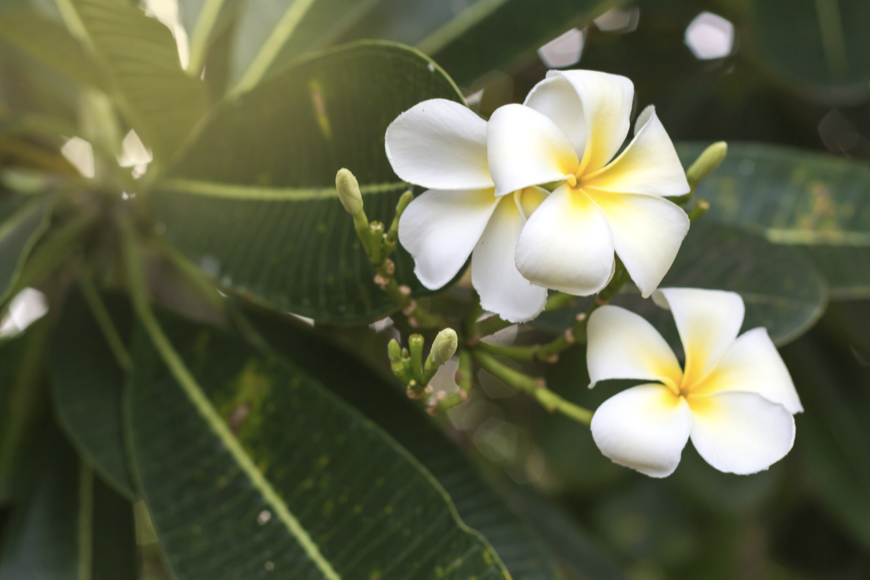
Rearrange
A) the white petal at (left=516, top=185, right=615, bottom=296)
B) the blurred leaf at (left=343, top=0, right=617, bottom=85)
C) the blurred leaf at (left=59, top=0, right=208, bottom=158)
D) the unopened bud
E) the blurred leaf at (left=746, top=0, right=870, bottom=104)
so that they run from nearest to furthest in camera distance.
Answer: the white petal at (left=516, top=185, right=615, bottom=296)
the unopened bud
the blurred leaf at (left=59, top=0, right=208, bottom=158)
the blurred leaf at (left=343, top=0, right=617, bottom=85)
the blurred leaf at (left=746, top=0, right=870, bottom=104)

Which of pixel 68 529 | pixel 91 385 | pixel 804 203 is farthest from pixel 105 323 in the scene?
pixel 804 203

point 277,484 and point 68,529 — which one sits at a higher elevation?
point 68,529

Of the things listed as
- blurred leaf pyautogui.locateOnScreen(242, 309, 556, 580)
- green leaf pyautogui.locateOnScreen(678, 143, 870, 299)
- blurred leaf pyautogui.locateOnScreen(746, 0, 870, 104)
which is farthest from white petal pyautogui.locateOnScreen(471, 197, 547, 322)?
blurred leaf pyautogui.locateOnScreen(746, 0, 870, 104)

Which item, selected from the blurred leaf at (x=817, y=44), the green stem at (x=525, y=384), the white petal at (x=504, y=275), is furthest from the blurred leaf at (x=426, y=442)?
the blurred leaf at (x=817, y=44)

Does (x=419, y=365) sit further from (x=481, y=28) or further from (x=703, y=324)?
(x=481, y=28)

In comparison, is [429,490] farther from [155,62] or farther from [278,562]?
[155,62]

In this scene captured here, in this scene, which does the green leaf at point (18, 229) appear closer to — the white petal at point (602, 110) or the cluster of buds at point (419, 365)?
the cluster of buds at point (419, 365)

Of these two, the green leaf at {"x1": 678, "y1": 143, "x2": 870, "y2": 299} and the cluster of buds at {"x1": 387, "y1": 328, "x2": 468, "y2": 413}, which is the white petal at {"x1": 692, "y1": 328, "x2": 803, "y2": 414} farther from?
the green leaf at {"x1": 678, "y1": 143, "x2": 870, "y2": 299}

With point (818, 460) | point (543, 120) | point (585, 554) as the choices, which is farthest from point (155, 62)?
point (818, 460)
